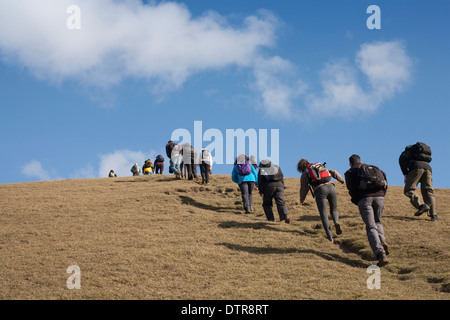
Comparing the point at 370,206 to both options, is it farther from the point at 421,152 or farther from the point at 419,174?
the point at 421,152

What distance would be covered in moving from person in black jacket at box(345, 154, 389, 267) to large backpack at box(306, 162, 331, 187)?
1866 millimetres

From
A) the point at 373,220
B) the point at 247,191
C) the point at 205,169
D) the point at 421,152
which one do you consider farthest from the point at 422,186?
the point at 205,169

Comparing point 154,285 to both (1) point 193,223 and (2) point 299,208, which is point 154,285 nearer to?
(1) point 193,223

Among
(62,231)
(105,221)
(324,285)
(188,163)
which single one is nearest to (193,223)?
(105,221)

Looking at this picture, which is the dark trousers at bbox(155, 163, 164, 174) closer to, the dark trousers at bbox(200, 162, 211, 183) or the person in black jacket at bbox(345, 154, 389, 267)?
the dark trousers at bbox(200, 162, 211, 183)

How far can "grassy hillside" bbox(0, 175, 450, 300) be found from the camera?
11328 mm

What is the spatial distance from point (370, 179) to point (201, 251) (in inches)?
220

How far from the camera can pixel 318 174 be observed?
53.9 ft

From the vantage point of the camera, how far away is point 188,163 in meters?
29.5

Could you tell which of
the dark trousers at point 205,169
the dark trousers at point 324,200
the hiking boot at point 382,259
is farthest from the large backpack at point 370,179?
the dark trousers at point 205,169

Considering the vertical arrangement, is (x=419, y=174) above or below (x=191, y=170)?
below

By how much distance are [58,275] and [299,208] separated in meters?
13.0

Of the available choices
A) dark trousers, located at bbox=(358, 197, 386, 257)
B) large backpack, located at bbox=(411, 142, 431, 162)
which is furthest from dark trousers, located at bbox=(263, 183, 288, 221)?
large backpack, located at bbox=(411, 142, 431, 162)
